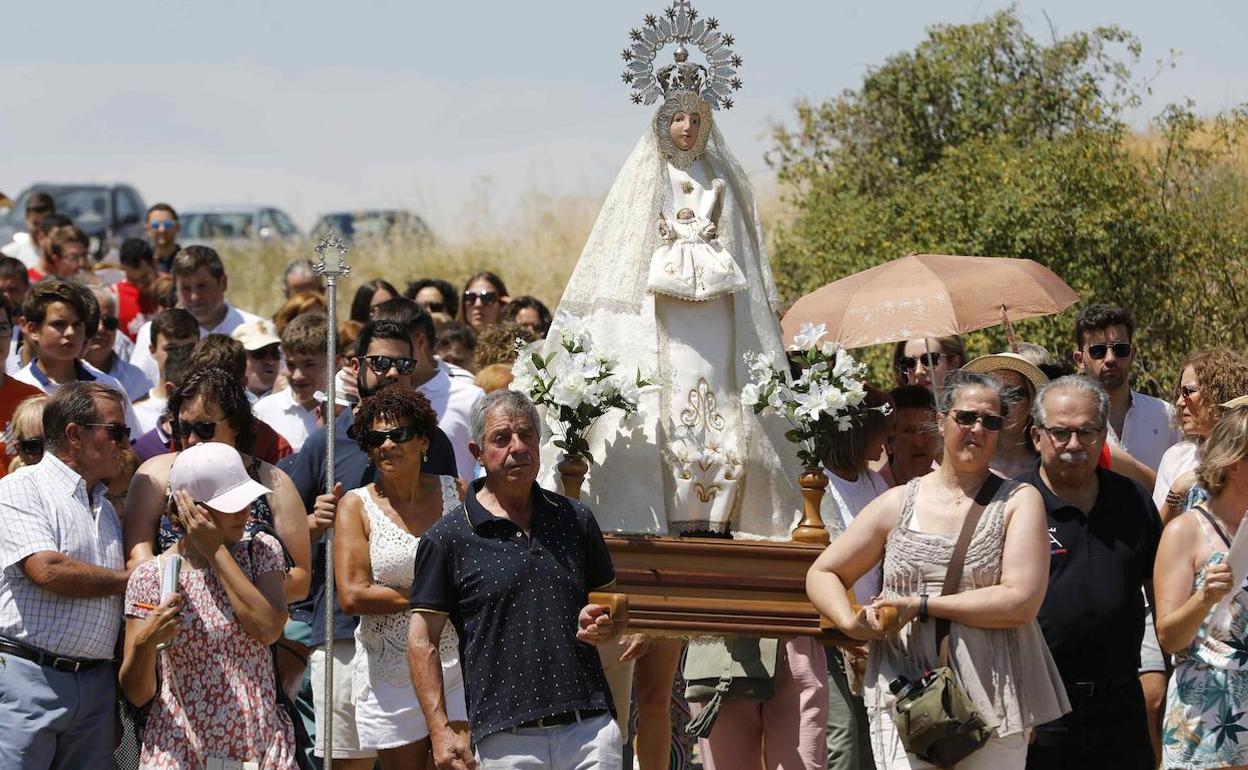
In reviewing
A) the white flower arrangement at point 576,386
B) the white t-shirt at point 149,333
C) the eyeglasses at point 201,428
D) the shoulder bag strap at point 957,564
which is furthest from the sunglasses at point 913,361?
the white t-shirt at point 149,333

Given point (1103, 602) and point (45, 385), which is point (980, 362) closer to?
point (1103, 602)

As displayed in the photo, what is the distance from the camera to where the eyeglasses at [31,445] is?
780cm

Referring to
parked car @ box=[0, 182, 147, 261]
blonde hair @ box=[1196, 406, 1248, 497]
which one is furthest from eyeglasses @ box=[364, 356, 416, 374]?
parked car @ box=[0, 182, 147, 261]

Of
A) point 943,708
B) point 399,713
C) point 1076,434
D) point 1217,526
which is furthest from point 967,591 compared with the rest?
point 399,713

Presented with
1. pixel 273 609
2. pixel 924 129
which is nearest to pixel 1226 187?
pixel 924 129

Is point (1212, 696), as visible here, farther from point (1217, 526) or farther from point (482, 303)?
point (482, 303)

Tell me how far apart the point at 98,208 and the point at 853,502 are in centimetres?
1799

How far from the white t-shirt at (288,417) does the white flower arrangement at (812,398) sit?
263 cm

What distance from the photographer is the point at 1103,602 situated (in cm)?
725

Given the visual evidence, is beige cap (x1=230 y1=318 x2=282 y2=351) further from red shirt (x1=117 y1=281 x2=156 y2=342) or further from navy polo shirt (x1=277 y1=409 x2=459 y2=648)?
red shirt (x1=117 y1=281 x2=156 y2=342)

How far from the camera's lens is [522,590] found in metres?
6.59

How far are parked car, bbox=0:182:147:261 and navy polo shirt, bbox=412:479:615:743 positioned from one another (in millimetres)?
18288

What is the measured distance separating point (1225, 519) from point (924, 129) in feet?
25.3

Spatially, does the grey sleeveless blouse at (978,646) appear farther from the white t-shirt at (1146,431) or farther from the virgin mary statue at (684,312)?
the white t-shirt at (1146,431)
